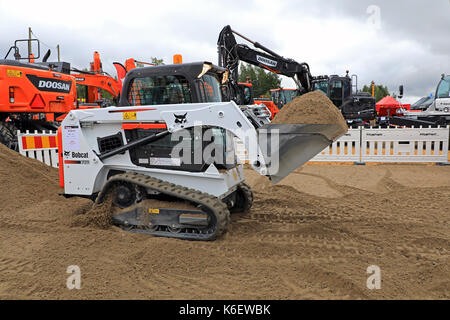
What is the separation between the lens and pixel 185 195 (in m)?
3.93

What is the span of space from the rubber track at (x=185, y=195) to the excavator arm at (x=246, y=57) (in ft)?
10.6

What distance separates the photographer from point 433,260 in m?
3.41

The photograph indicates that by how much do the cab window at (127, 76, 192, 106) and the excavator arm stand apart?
2506 millimetres

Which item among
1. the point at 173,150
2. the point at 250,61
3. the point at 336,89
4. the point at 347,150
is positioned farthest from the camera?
the point at 336,89

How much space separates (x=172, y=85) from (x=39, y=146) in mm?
4669

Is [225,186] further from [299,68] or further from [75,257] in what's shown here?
[299,68]

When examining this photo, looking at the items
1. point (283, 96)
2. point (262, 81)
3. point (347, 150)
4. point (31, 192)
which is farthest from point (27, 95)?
point (262, 81)

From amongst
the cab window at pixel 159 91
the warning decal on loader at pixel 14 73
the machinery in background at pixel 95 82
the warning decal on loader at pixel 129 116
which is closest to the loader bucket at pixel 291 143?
the cab window at pixel 159 91

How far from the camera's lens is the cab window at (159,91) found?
13.9 ft

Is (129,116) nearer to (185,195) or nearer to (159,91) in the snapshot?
(159,91)

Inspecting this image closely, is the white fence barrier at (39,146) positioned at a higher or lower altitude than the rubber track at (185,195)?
higher

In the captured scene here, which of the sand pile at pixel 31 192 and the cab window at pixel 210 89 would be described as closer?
the cab window at pixel 210 89

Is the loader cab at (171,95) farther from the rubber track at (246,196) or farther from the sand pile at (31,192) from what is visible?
the sand pile at (31,192)

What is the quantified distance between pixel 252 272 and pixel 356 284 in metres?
0.94
